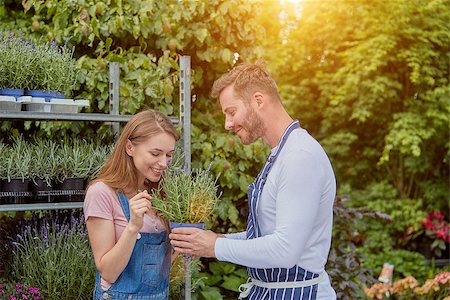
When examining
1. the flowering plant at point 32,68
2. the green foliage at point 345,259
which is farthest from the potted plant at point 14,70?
the green foliage at point 345,259

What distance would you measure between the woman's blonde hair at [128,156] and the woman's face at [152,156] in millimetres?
20

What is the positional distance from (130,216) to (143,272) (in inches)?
11.5

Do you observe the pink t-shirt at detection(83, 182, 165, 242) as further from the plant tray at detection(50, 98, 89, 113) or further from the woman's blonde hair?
the plant tray at detection(50, 98, 89, 113)

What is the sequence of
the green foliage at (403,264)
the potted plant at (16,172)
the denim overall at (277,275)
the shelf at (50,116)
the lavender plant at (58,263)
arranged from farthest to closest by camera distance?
1. the green foliage at (403,264)
2. the lavender plant at (58,263)
3. the potted plant at (16,172)
4. the shelf at (50,116)
5. the denim overall at (277,275)

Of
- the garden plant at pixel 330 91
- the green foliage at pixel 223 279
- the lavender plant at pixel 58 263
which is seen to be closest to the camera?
the lavender plant at pixel 58 263

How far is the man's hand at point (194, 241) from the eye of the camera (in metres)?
2.47

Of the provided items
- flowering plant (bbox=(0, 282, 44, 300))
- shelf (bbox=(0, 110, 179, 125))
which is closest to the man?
shelf (bbox=(0, 110, 179, 125))

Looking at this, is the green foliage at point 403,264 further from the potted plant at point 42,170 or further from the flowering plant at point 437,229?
the potted plant at point 42,170

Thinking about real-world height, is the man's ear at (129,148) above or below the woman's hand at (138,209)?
above

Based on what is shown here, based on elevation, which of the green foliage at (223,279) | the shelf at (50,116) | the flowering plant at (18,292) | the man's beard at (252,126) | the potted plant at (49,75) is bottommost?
the green foliage at (223,279)

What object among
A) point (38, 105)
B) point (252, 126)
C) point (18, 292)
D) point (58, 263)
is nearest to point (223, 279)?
point (58, 263)

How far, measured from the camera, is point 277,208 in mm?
2324

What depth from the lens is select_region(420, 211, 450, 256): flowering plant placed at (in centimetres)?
982

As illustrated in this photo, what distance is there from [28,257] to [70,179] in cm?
45
